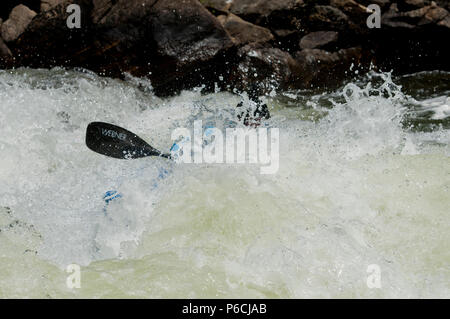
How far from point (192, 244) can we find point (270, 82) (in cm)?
356

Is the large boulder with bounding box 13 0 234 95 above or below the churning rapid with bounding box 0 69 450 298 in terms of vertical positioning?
above

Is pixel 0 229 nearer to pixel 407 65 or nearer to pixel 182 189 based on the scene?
pixel 182 189

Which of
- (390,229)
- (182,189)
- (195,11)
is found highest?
(195,11)

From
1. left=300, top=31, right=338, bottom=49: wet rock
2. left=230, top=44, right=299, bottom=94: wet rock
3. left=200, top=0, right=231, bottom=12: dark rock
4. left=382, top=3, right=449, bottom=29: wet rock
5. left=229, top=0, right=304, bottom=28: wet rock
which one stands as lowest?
left=230, top=44, right=299, bottom=94: wet rock

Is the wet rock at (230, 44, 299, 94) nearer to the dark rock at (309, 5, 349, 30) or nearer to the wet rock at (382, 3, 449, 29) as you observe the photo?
the dark rock at (309, 5, 349, 30)

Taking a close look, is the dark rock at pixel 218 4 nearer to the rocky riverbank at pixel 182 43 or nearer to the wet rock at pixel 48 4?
the rocky riverbank at pixel 182 43

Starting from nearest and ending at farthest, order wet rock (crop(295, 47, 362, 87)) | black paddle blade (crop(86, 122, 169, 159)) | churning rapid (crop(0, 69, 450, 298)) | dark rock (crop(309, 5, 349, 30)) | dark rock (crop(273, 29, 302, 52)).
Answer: churning rapid (crop(0, 69, 450, 298)) < black paddle blade (crop(86, 122, 169, 159)) < wet rock (crop(295, 47, 362, 87)) < dark rock (crop(273, 29, 302, 52)) < dark rock (crop(309, 5, 349, 30))

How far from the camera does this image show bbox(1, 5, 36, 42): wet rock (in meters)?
5.73

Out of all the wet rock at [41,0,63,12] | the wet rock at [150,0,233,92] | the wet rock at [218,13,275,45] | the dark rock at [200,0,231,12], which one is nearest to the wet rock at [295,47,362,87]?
the wet rock at [218,13,275,45]

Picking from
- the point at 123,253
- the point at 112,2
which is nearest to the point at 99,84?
the point at 112,2

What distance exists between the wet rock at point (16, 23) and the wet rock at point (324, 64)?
335cm

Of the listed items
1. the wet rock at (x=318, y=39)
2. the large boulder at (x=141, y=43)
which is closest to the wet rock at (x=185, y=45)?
the large boulder at (x=141, y=43)

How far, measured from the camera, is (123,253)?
2.48m

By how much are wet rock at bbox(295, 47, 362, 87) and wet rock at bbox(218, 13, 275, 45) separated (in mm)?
492
